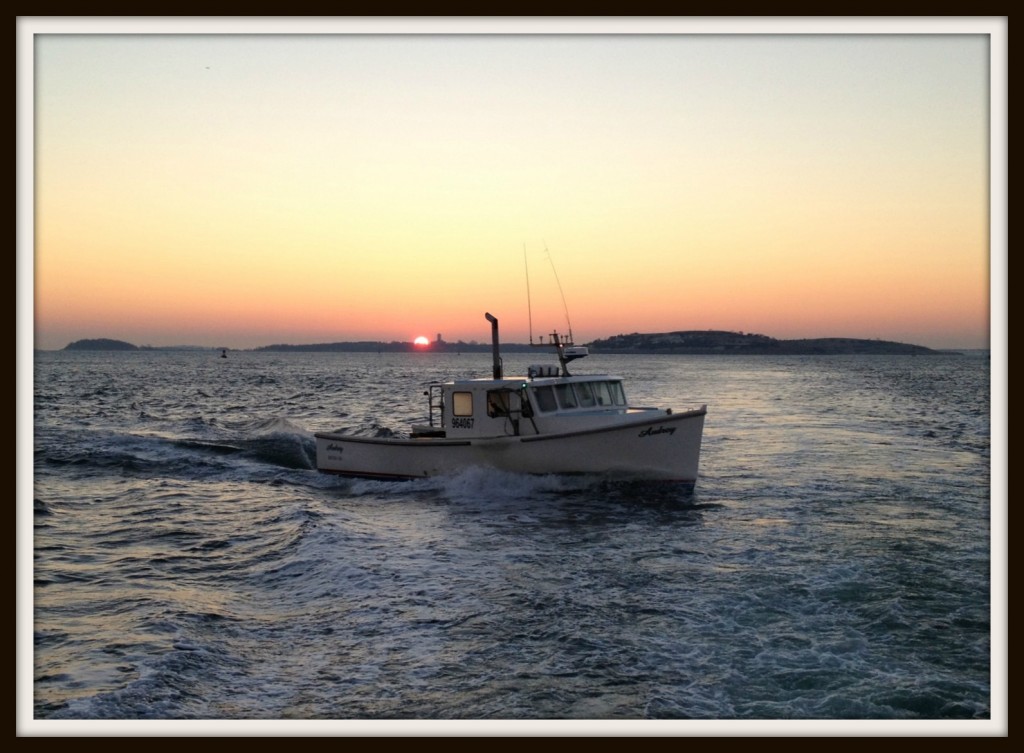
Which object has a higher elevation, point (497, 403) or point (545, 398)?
point (545, 398)

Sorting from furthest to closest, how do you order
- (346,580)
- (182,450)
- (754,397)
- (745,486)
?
1. (754,397)
2. (182,450)
3. (745,486)
4. (346,580)

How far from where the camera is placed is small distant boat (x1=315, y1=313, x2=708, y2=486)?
66.6 feet

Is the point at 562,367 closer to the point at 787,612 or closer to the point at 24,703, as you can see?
the point at 787,612

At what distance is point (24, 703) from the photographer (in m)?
6.71

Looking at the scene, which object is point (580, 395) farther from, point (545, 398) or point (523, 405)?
point (523, 405)

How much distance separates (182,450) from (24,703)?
24367mm

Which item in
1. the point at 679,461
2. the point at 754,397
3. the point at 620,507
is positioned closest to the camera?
the point at 620,507

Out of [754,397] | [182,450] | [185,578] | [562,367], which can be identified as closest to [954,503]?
[562,367]

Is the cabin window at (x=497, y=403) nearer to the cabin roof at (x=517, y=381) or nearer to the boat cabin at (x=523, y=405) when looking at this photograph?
the boat cabin at (x=523, y=405)

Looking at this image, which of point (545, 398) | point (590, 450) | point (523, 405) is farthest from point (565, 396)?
point (590, 450)

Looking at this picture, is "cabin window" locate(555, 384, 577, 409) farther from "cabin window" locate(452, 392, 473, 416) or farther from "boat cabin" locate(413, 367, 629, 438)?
"cabin window" locate(452, 392, 473, 416)

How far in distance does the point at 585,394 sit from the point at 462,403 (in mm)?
3315

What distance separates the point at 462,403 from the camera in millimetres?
21734

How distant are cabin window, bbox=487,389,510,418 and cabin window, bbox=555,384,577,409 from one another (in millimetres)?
1434
